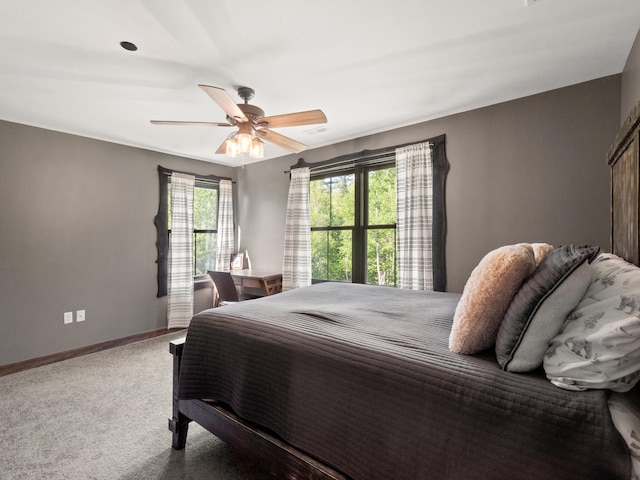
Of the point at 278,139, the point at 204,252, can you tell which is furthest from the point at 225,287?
the point at 278,139

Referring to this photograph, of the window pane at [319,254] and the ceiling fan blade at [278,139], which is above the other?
the ceiling fan blade at [278,139]

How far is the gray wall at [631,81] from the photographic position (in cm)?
183

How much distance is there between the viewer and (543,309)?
960 mm

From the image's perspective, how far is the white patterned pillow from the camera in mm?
806

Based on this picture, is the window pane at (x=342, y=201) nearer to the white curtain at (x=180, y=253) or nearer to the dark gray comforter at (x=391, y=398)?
the white curtain at (x=180, y=253)

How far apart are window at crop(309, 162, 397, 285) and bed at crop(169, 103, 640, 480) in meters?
1.87

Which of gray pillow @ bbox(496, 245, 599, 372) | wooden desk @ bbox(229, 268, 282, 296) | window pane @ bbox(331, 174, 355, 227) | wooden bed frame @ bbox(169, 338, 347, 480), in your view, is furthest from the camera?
wooden desk @ bbox(229, 268, 282, 296)

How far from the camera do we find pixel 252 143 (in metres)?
2.38

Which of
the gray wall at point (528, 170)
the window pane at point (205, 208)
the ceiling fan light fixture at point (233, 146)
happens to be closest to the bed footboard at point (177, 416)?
the ceiling fan light fixture at point (233, 146)

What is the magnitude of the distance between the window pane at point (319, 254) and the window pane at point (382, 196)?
73 centimetres

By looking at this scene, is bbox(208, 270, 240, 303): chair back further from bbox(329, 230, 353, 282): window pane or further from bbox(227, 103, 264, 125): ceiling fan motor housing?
bbox(227, 103, 264, 125): ceiling fan motor housing

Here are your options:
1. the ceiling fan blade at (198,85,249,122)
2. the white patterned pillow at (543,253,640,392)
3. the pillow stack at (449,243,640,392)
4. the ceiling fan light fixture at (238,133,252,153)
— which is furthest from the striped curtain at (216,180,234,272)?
the white patterned pillow at (543,253,640,392)

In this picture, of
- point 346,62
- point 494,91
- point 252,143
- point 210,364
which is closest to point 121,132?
point 252,143

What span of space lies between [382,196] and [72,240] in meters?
3.46
